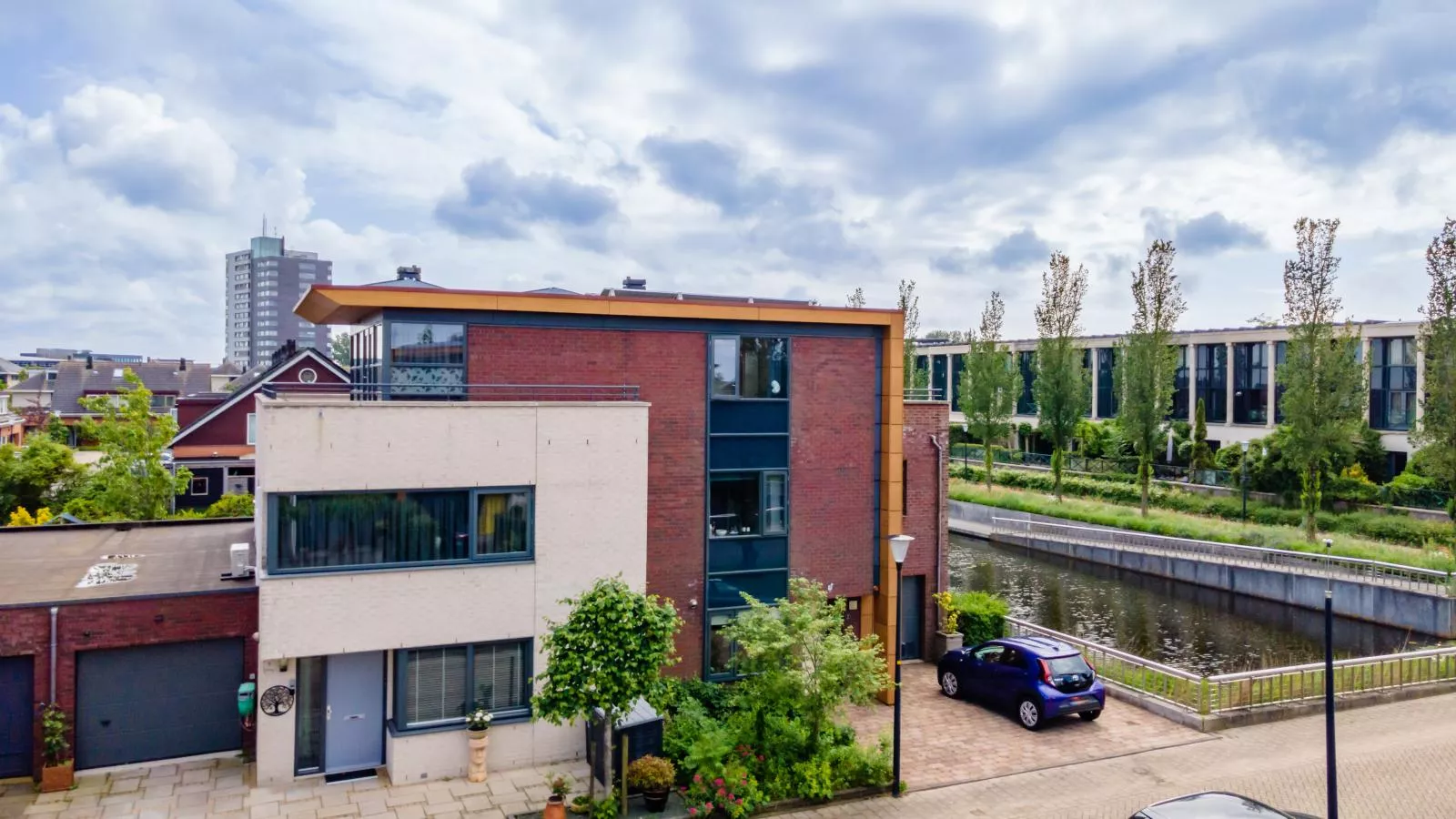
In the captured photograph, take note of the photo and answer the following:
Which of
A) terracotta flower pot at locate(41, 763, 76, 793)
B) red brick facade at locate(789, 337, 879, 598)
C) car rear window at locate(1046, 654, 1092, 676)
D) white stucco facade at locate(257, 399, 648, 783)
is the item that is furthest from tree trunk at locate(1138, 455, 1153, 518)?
terracotta flower pot at locate(41, 763, 76, 793)

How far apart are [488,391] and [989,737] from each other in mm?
11043

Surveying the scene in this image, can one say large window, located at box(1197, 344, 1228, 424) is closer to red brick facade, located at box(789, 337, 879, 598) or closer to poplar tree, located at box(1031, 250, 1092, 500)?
poplar tree, located at box(1031, 250, 1092, 500)

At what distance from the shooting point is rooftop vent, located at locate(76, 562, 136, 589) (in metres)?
16.2

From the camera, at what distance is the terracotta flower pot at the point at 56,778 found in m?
14.1

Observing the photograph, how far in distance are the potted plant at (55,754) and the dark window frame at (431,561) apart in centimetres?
400

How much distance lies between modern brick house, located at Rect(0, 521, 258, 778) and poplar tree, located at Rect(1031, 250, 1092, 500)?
45985mm

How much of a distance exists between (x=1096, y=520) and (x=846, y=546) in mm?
30907

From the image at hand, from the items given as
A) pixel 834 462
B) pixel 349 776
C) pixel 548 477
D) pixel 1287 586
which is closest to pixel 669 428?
pixel 548 477

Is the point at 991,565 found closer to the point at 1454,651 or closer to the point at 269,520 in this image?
the point at 1454,651

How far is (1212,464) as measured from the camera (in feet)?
183

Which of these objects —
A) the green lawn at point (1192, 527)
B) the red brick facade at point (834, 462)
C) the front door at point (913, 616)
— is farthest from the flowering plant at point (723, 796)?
the green lawn at point (1192, 527)

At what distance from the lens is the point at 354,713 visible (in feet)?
50.0

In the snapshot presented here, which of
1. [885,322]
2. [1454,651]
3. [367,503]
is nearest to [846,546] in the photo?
[885,322]

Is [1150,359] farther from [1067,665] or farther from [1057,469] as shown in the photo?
[1067,665]
